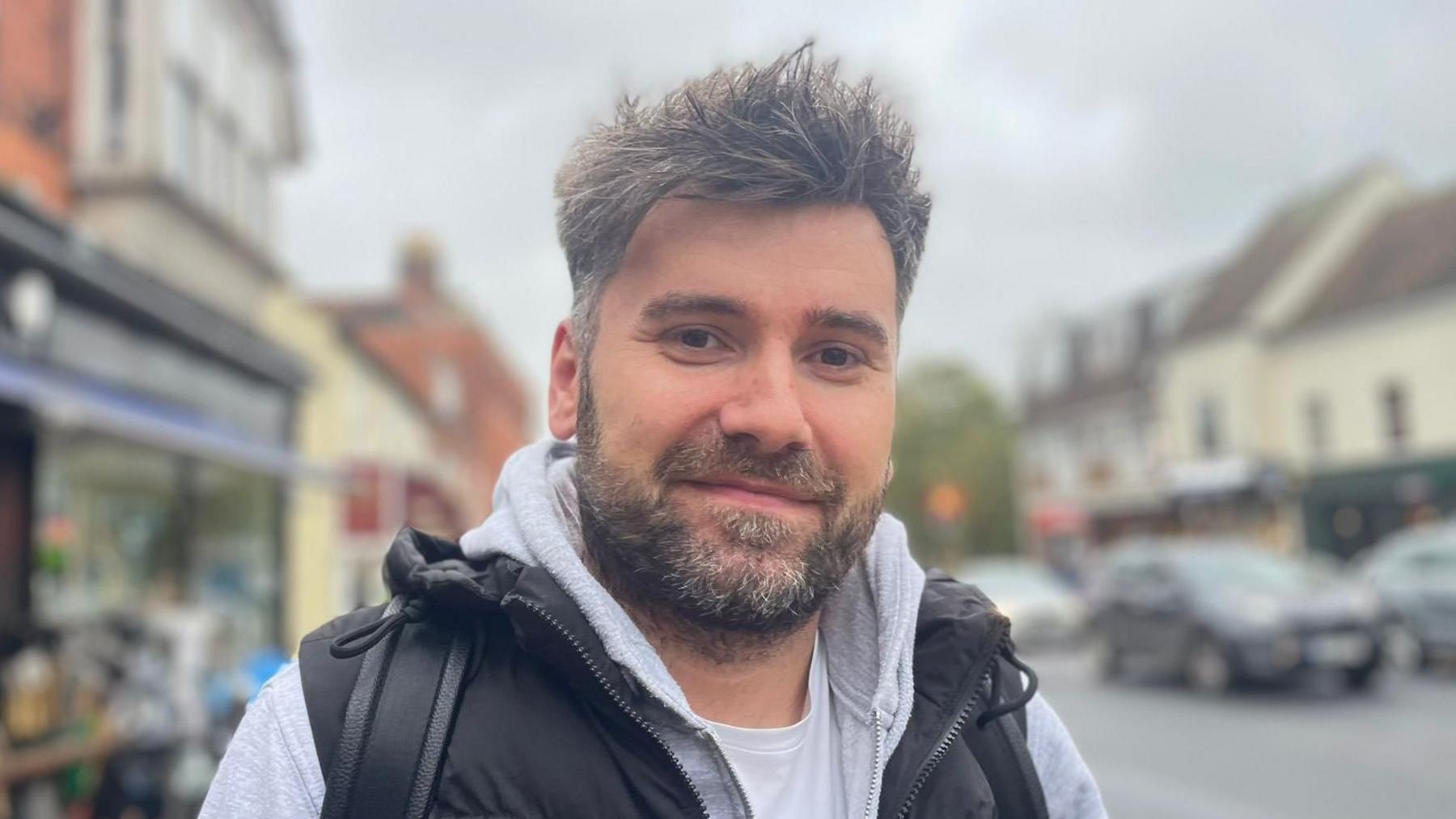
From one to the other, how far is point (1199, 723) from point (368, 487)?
1370cm

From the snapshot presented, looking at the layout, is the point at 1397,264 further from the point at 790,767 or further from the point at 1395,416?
the point at 790,767

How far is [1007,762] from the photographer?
1700mm

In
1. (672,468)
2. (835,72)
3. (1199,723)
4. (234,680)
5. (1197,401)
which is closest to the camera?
(672,468)

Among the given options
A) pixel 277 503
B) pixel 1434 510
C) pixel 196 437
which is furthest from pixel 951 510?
pixel 196 437

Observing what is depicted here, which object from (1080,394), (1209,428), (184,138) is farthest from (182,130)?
(1080,394)

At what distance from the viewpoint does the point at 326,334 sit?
18.2 metres

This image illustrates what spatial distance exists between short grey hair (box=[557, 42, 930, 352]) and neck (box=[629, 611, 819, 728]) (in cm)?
44

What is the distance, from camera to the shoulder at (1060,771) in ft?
5.76

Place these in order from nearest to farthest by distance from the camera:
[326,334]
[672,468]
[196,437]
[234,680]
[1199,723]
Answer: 1. [672,468]
2. [234,680]
3. [196,437]
4. [1199,723]
5. [326,334]

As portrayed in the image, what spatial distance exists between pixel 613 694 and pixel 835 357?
558 mm

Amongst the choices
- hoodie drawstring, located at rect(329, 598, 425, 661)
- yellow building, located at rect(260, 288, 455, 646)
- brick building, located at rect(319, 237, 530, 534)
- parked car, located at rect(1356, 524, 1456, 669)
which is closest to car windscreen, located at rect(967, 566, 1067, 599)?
parked car, located at rect(1356, 524, 1456, 669)

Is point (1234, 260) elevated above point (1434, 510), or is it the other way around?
point (1234, 260)

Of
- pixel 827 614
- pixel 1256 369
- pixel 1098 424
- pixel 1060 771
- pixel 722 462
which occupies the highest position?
pixel 1256 369

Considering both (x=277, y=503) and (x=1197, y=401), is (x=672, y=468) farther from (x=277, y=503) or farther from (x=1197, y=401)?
(x=1197, y=401)
